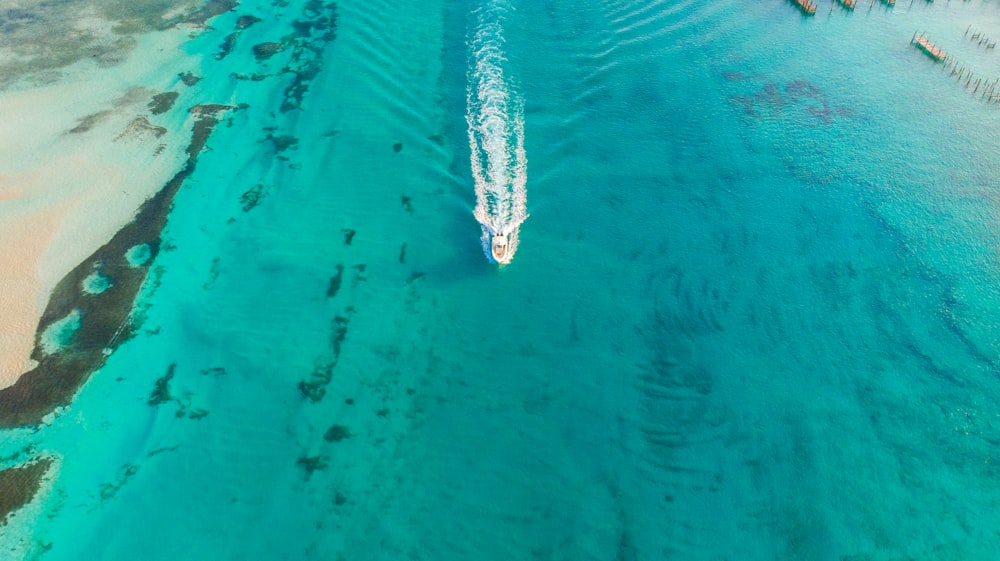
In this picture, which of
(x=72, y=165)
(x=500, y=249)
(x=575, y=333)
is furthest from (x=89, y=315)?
(x=575, y=333)

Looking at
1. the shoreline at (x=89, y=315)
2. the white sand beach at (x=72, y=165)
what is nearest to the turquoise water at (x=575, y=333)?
the shoreline at (x=89, y=315)

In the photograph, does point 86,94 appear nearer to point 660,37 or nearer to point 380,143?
point 380,143

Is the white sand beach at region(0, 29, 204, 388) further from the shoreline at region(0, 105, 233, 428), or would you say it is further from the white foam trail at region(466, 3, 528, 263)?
the white foam trail at region(466, 3, 528, 263)

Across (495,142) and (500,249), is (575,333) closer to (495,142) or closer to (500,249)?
(500,249)

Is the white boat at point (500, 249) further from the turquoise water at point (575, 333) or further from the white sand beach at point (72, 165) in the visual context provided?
the white sand beach at point (72, 165)

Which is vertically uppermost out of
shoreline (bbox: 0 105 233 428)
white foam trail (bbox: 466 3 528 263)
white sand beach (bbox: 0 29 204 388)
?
white foam trail (bbox: 466 3 528 263)

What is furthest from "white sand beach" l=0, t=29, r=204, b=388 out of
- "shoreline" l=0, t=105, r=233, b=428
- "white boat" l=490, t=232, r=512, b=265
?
"white boat" l=490, t=232, r=512, b=265
